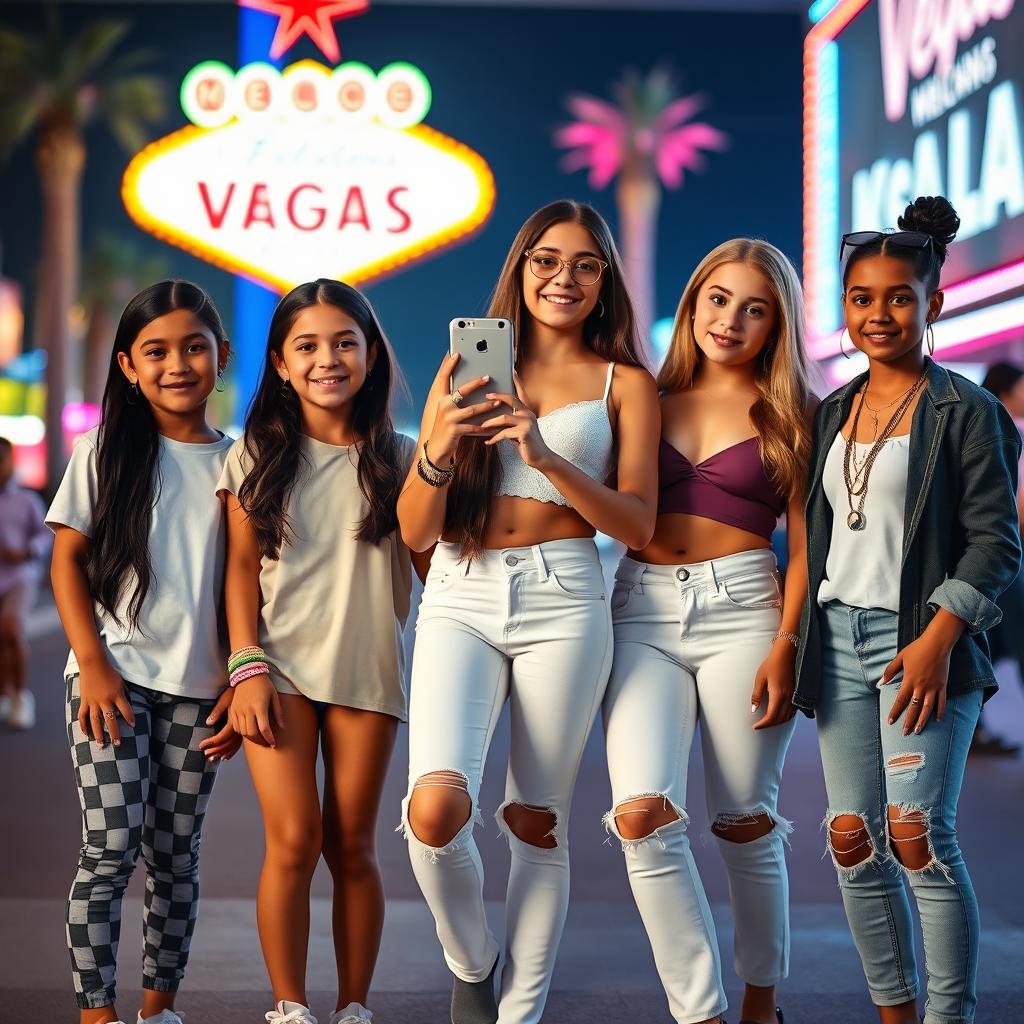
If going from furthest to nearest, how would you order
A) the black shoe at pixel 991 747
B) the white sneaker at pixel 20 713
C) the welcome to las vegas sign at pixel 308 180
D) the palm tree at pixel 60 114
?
1. the palm tree at pixel 60 114
2. the welcome to las vegas sign at pixel 308 180
3. the white sneaker at pixel 20 713
4. the black shoe at pixel 991 747

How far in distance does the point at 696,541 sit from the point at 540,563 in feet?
1.07

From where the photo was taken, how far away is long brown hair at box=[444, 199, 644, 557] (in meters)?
2.37

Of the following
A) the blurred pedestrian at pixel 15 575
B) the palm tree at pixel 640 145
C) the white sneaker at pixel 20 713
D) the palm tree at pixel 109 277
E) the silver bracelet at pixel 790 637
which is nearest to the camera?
the silver bracelet at pixel 790 637

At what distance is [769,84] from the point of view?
53.0 feet

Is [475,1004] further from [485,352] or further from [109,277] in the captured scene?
[109,277]

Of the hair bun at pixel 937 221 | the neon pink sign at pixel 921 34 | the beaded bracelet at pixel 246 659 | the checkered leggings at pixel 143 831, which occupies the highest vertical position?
the neon pink sign at pixel 921 34

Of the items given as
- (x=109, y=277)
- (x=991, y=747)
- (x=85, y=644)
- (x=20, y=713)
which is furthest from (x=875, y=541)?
(x=109, y=277)

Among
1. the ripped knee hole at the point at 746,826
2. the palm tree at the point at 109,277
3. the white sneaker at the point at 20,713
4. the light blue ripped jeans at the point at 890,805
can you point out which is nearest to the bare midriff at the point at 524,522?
the light blue ripped jeans at the point at 890,805

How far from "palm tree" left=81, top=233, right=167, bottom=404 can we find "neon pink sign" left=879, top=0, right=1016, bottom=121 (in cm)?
1101

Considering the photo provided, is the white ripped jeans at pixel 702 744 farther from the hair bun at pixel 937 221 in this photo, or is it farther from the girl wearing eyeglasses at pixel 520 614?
the hair bun at pixel 937 221

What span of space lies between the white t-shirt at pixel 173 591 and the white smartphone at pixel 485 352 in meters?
0.61

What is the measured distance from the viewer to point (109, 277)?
16047 mm

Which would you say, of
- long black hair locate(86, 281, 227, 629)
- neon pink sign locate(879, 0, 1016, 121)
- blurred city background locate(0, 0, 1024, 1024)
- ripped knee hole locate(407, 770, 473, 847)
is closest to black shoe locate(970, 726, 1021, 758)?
blurred city background locate(0, 0, 1024, 1024)

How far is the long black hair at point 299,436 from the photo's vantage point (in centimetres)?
245
